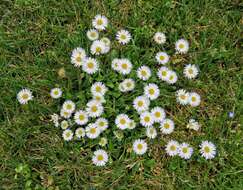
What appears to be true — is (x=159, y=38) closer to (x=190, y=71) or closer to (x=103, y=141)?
(x=190, y=71)

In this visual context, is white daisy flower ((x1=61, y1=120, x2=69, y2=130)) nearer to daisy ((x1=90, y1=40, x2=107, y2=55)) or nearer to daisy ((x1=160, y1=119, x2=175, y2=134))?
daisy ((x1=90, y1=40, x2=107, y2=55))

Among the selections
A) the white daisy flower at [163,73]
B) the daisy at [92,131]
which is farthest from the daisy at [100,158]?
the white daisy flower at [163,73]

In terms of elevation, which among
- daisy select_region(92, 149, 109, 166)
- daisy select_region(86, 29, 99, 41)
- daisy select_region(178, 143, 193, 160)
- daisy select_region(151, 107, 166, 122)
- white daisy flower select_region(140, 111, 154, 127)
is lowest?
daisy select_region(92, 149, 109, 166)

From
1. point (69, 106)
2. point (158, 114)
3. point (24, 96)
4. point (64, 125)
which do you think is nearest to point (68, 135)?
point (64, 125)

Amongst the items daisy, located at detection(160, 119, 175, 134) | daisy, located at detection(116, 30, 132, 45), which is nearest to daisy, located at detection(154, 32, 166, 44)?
daisy, located at detection(116, 30, 132, 45)

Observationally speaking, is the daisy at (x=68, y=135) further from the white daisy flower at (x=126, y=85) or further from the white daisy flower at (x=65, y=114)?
the white daisy flower at (x=126, y=85)

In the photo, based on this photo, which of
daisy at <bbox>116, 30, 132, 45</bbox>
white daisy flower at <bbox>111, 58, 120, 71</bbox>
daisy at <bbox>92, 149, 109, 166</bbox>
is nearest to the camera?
daisy at <bbox>92, 149, 109, 166</bbox>

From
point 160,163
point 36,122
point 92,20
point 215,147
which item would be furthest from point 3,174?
point 215,147
